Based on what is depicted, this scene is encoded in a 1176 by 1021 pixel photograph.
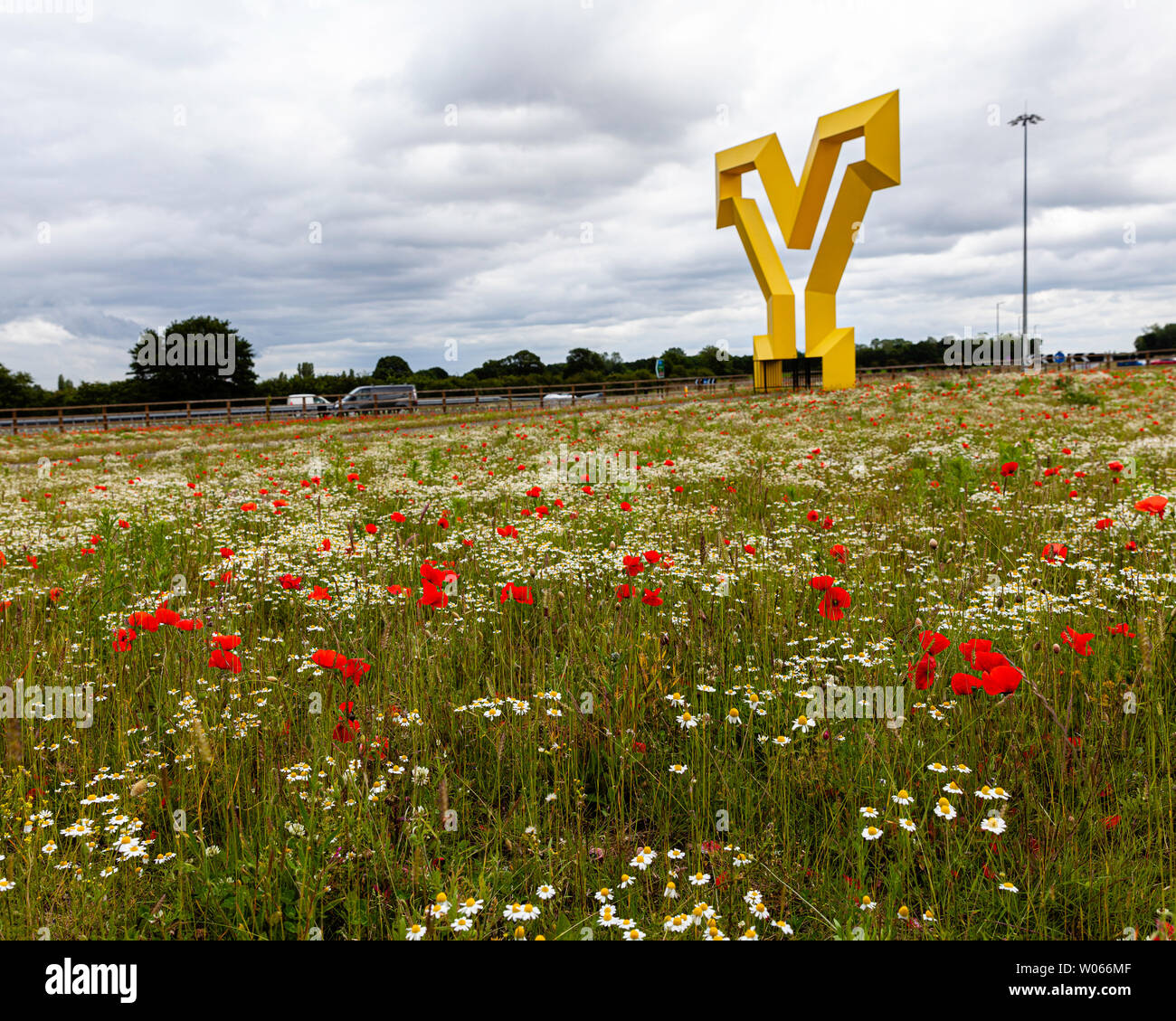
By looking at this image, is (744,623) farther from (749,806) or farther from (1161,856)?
(1161,856)

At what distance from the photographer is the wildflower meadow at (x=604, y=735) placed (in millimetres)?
1784

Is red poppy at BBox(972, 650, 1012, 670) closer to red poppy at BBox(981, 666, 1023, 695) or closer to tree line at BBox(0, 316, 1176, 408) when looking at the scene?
red poppy at BBox(981, 666, 1023, 695)

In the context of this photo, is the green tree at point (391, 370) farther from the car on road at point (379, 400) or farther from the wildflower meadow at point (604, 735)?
the wildflower meadow at point (604, 735)

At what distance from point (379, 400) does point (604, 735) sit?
4000 centimetres

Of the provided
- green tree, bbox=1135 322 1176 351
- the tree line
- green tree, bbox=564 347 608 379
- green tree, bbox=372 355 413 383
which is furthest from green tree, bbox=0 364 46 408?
green tree, bbox=1135 322 1176 351

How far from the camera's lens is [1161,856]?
72.5 inches

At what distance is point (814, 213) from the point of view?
26812 mm

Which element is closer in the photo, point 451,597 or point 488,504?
point 451,597

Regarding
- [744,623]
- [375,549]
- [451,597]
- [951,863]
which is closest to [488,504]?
[375,549]

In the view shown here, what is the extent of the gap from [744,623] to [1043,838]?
5.31ft

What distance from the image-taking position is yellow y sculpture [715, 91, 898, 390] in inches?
969

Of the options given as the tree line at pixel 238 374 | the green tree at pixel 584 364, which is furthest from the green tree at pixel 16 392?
the green tree at pixel 584 364

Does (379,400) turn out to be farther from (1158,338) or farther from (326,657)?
(1158,338)
